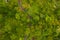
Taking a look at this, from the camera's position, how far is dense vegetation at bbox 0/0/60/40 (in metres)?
4.86

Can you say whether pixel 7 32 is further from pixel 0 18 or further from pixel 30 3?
pixel 30 3

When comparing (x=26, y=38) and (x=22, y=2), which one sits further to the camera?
(x=26, y=38)

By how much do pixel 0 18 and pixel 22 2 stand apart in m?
0.70

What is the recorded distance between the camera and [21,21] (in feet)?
16.3

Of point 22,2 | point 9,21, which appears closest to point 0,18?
point 9,21

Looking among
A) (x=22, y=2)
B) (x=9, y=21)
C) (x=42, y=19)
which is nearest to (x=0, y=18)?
(x=9, y=21)

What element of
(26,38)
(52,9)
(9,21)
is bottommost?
(26,38)

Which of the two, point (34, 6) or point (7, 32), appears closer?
point (34, 6)

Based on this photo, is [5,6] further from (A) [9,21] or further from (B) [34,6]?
(B) [34,6]

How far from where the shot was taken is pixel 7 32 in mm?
5227

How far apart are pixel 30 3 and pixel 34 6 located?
121 millimetres

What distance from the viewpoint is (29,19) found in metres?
4.97

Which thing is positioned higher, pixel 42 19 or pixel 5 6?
pixel 5 6

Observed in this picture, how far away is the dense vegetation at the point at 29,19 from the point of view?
4.86m
